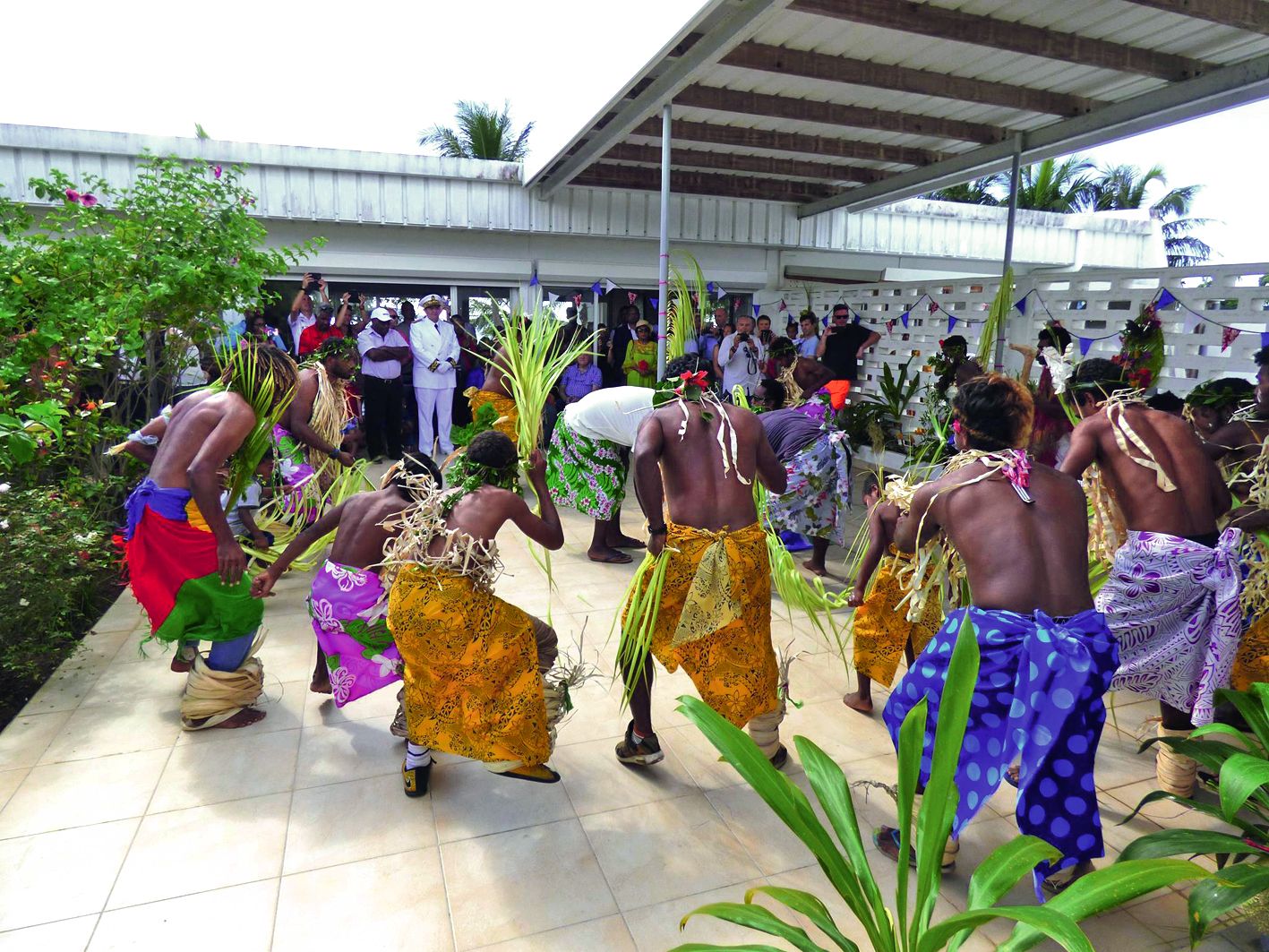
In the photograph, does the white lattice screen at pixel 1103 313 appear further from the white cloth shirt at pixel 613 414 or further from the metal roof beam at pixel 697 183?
the white cloth shirt at pixel 613 414

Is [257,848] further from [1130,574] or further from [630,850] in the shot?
[1130,574]

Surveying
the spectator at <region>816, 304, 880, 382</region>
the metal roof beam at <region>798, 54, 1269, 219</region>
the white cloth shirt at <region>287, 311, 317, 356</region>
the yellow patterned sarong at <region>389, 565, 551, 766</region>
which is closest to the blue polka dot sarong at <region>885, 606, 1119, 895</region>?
the yellow patterned sarong at <region>389, 565, 551, 766</region>

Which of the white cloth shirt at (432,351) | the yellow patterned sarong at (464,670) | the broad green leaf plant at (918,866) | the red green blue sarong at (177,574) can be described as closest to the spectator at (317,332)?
the white cloth shirt at (432,351)

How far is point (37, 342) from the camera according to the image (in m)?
3.70

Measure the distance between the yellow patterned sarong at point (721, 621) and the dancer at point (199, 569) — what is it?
5.71 feet

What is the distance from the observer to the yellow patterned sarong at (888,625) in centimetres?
332

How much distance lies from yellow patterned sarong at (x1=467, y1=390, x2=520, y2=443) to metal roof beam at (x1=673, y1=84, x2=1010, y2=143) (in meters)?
2.73

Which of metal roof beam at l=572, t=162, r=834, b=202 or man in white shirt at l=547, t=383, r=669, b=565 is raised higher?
metal roof beam at l=572, t=162, r=834, b=202

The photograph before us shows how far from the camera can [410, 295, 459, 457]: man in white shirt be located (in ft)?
28.1

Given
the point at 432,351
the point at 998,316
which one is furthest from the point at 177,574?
the point at 998,316

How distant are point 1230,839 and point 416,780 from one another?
243 centimetres

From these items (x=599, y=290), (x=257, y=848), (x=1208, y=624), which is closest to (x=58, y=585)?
(x=257, y=848)

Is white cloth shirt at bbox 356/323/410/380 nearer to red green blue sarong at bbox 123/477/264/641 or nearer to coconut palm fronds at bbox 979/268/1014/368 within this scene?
red green blue sarong at bbox 123/477/264/641

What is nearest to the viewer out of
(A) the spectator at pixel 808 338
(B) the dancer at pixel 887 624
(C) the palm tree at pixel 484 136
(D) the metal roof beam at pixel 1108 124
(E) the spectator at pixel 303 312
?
(B) the dancer at pixel 887 624
